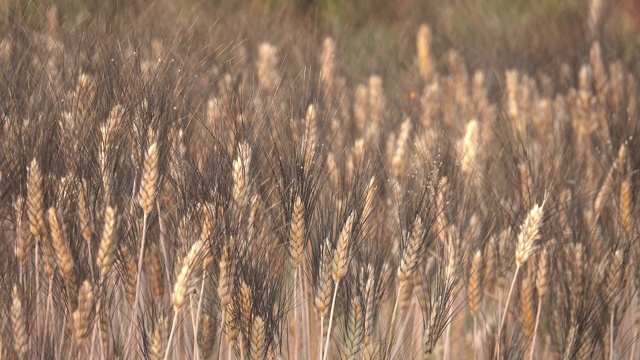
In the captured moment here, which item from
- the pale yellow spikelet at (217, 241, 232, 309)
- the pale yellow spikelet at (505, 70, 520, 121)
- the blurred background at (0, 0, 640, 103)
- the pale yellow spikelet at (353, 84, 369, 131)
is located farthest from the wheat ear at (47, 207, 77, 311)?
the pale yellow spikelet at (505, 70, 520, 121)

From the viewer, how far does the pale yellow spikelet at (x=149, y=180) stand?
5.88 ft

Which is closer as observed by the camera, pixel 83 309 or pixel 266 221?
pixel 83 309

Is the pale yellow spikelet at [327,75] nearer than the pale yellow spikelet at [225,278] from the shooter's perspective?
No

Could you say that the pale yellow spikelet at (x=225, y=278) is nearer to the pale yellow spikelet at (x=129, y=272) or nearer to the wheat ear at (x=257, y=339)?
the wheat ear at (x=257, y=339)

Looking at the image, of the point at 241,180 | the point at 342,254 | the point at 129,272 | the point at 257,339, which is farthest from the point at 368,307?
the point at 129,272

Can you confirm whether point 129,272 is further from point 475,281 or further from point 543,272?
point 543,272

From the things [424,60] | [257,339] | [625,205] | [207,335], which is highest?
[424,60]

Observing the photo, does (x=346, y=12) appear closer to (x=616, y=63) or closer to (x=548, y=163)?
(x=616, y=63)

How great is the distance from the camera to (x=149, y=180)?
1800mm

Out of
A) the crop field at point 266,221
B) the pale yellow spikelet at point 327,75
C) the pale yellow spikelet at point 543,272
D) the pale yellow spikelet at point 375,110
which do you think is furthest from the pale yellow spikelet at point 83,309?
the pale yellow spikelet at point 327,75

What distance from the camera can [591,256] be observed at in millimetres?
2416

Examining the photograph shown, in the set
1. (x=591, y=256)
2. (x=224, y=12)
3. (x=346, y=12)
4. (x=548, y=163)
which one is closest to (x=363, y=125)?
(x=548, y=163)

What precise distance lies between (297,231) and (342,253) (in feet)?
0.33

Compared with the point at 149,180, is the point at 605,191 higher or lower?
higher
